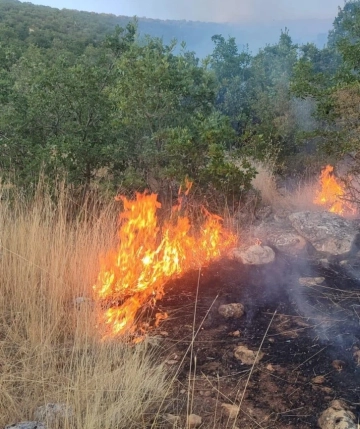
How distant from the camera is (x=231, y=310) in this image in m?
3.77

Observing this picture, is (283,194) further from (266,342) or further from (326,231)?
(266,342)

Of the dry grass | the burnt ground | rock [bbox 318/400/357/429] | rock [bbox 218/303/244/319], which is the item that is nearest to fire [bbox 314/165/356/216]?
the dry grass

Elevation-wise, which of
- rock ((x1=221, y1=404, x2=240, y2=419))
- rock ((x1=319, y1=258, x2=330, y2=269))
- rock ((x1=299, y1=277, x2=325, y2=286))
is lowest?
rock ((x1=221, y1=404, x2=240, y2=419))

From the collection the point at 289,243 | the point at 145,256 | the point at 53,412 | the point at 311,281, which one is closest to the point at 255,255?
the point at 289,243

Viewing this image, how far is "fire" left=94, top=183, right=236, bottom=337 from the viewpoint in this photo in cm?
370

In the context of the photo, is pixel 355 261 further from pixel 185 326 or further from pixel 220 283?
pixel 185 326

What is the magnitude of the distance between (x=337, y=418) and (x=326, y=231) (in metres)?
3.21

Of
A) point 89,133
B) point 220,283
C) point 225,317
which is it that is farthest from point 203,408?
point 89,133

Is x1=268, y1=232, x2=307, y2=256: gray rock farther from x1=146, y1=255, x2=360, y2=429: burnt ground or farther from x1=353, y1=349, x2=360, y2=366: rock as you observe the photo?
x1=353, y1=349, x2=360, y2=366: rock

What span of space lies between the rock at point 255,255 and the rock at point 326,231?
27.5 inches

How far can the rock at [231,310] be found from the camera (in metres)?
3.74

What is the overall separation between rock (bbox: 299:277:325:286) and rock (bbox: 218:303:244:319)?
95 centimetres

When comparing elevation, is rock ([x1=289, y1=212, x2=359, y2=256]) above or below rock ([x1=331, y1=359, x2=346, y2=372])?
above

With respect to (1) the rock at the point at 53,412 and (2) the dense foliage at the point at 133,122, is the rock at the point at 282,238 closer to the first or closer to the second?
(2) the dense foliage at the point at 133,122
